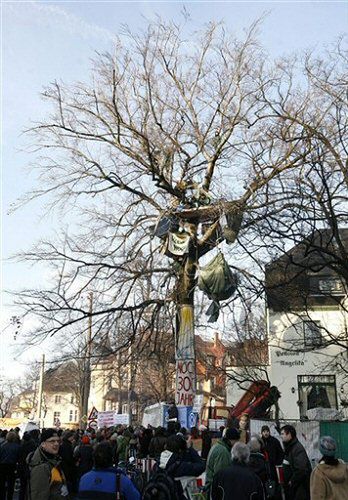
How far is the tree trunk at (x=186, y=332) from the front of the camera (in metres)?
18.4

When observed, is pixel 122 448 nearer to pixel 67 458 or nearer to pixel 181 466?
A: pixel 67 458

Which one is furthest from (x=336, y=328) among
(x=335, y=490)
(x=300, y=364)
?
(x=335, y=490)

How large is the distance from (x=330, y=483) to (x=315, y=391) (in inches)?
1090

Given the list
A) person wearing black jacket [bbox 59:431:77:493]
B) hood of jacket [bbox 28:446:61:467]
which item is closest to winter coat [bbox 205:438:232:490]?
hood of jacket [bbox 28:446:61:467]

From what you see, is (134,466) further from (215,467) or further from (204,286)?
(215,467)

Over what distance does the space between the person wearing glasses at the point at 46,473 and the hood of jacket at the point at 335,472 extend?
2585mm

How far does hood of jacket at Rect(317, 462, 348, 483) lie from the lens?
209 inches

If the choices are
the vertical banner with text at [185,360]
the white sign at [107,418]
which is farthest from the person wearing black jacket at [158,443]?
the white sign at [107,418]

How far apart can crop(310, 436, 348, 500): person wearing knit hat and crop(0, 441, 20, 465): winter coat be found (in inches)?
352

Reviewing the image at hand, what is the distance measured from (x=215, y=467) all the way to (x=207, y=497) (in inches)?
37.4

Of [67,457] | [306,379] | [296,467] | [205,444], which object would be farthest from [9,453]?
[306,379]

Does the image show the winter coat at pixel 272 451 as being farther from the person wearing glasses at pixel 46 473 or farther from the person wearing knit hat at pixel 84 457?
Answer: the person wearing glasses at pixel 46 473

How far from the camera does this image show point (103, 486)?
16.2 feet

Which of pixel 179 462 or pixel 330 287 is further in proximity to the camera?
pixel 330 287
